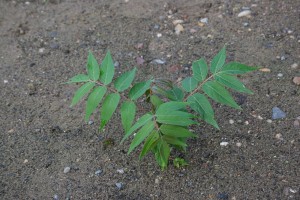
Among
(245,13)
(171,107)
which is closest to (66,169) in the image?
(171,107)

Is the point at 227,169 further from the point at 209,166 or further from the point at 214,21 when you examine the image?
the point at 214,21

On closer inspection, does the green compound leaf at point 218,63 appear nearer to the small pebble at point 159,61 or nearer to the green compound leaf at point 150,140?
the green compound leaf at point 150,140

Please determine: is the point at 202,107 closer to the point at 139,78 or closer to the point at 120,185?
the point at 120,185

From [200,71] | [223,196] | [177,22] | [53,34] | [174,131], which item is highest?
[200,71]

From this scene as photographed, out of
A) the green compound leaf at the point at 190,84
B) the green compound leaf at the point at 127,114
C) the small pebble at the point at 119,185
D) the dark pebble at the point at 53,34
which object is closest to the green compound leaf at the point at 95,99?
the green compound leaf at the point at 127,114

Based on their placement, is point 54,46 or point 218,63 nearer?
point 218,63

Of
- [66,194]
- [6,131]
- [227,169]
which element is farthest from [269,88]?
[6,131]
